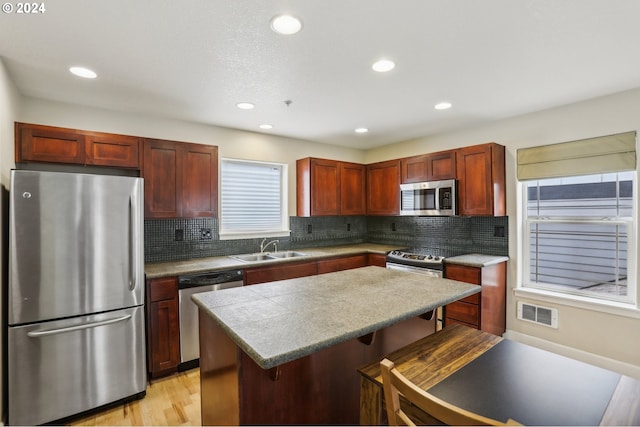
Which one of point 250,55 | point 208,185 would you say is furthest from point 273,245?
point 250,55

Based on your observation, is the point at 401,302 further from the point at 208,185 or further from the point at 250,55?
the point at 208,185

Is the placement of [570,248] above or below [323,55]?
below

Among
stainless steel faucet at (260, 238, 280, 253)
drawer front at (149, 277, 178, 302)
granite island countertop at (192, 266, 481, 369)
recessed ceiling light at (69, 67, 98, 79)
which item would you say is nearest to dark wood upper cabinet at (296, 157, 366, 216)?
stainless steel faucet at (260, 238, 280, 253)

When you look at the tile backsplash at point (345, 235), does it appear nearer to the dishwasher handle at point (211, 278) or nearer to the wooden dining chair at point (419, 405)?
the dishwasher handle at point (211, 278)

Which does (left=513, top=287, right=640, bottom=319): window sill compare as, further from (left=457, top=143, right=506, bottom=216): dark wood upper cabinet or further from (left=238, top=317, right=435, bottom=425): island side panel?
(left=238, top=317, right=435, bottom=425): island side panel

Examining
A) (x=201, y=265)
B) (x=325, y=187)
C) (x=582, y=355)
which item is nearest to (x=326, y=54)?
(x=201, y=265)

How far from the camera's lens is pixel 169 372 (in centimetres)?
268

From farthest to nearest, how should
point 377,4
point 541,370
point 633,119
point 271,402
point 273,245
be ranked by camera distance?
1. point 273,245
2. point 633,119
3. point 377,4
4. point 271,402
5. point 541,370

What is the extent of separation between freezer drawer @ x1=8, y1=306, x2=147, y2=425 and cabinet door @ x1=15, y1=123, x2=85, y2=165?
133cm

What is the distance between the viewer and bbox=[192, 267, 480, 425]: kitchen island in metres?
1.22

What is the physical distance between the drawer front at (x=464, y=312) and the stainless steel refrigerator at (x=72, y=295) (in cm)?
290

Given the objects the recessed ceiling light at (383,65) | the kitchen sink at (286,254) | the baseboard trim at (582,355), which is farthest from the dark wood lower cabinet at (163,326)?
the baseboard trim at (582,355)

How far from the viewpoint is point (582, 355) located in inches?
112

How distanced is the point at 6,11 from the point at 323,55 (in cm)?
168
